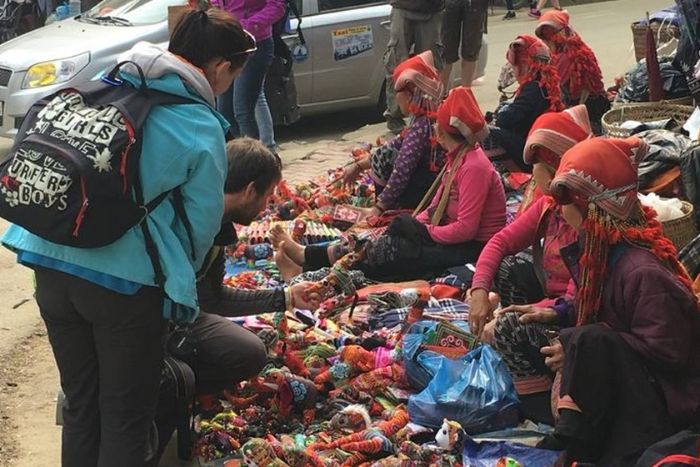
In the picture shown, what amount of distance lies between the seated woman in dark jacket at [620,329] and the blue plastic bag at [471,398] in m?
0.43

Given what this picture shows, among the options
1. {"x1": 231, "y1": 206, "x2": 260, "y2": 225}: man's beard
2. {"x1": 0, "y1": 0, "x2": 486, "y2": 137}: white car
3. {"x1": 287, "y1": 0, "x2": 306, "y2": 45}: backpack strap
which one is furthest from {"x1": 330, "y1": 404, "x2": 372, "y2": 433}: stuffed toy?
{"x1": 0, "y1": 0, "x2": 486, "y2": 137}: white car

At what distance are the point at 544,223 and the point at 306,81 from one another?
4.81 m

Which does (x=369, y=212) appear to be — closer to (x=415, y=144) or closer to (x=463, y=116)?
(x=415, y=144)

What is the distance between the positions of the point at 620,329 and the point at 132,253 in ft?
5.15

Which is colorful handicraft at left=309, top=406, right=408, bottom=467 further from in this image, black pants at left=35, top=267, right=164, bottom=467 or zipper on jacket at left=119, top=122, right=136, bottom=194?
zipper on jacket at left=119, top=122, right=136, bottom=194

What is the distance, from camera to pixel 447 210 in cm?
478

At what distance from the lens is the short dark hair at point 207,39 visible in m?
3.05

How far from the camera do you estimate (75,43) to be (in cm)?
793

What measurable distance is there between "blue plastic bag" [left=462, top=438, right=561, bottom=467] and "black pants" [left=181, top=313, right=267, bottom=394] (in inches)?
35.5

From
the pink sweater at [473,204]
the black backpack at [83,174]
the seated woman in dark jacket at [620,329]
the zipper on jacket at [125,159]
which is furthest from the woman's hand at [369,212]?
the zipper on jacket at [125,159]

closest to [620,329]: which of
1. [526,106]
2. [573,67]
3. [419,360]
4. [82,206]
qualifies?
[419,360]

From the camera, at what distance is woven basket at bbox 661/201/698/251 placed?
437cm

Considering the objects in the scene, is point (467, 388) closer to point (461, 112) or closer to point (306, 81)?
point (461, 112)

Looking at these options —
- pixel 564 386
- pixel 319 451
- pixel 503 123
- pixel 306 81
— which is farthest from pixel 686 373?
pixel 306 81
